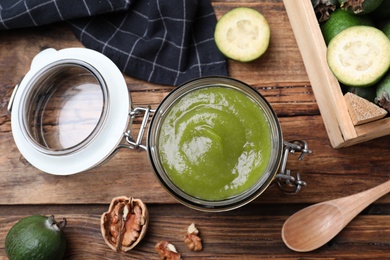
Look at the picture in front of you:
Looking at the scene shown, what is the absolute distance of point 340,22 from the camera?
3.90ft

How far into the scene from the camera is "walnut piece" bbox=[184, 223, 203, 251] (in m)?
1.31

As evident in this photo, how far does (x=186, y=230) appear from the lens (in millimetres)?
1325

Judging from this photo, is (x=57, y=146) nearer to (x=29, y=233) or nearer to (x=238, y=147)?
(x=29, y=233)

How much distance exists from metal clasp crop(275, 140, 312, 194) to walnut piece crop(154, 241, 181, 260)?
0.29 metres

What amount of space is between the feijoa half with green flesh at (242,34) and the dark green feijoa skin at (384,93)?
0.29 metres

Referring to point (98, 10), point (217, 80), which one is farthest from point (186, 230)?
point (98, 10)

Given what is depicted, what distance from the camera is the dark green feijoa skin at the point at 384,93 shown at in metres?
1.11

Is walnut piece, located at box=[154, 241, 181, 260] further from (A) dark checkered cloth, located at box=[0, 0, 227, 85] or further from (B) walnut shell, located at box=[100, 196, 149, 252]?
(A) dark checkered cloth, located at box=[0, 0, 227, 85]

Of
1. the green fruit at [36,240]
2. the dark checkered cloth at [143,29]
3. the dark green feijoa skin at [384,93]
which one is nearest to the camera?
the dark green feijoa skin at [384,93]

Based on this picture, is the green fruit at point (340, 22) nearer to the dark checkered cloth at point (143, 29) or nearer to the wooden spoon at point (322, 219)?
the dark checkered cloth at point (143, 29)

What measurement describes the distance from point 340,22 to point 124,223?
0.67 meters

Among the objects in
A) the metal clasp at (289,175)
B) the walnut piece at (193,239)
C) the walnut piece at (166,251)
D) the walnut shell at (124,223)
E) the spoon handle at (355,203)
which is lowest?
the walnut piece at (166,251)

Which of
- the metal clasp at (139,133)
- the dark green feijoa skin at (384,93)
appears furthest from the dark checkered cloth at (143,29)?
the dark green feijoa skin at (384,93)

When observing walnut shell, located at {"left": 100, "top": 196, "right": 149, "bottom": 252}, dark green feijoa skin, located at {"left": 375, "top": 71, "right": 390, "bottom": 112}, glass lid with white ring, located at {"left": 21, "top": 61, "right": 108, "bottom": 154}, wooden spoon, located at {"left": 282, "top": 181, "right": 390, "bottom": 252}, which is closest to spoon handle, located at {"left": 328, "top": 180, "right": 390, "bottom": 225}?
wooden spoon, located at {"left": 282, "top": 181, "right": 390, "bottom": 252}
